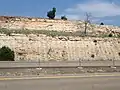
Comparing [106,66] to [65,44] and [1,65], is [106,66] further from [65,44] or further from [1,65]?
[65,44]

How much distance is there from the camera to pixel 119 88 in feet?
48.1

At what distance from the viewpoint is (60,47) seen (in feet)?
182

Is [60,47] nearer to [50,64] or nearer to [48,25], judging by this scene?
[48,25]

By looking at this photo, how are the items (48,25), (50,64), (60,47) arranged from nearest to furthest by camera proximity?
1. (50,64)
2. (60,47)
3. (48,25)

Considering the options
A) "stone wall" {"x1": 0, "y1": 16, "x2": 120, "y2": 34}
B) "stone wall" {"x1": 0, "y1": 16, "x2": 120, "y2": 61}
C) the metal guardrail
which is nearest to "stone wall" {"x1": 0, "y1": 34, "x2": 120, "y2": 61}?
"stone wall" {"x1": 0, "y1": 16, "x2": 120, "y2": 61}

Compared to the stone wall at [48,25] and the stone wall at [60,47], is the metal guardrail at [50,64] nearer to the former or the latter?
the stone wall at [60,47]

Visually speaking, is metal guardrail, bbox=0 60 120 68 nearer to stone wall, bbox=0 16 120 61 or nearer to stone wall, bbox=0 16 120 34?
stone wall, bbox=0 16 120 61

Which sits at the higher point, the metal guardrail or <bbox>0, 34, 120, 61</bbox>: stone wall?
<bbox>0, 34, 120, 61</bbox>: stone wall

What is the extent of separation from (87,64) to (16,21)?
44.6 meters

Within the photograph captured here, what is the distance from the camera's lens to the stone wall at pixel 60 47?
51812 millimetres

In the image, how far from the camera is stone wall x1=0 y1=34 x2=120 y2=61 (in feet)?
170

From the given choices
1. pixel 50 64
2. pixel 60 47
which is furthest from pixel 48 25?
pixel 50 64

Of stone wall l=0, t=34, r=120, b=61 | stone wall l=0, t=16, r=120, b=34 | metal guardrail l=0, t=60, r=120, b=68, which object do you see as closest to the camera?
metal guardrail l=0, t=60, r=120, b=68

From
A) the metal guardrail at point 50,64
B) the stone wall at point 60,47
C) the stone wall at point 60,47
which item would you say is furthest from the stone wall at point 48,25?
the metal guardrail at point 50,64
